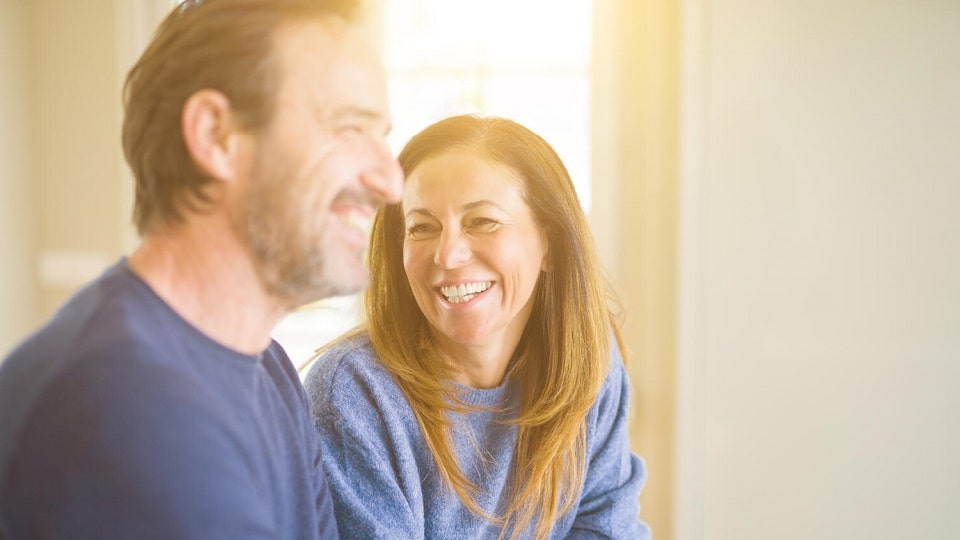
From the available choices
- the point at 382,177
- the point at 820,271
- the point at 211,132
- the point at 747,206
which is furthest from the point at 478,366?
the point at 820,271

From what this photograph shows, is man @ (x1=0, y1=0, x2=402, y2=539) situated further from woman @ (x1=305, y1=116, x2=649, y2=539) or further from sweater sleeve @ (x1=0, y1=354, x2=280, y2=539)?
woman @ (x1=305, y1=116, x2=649, y2=539)

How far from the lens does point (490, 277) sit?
4.05 ft

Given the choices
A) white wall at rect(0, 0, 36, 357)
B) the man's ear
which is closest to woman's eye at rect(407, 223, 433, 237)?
the man's ear

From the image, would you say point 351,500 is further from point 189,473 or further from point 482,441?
point 189,473

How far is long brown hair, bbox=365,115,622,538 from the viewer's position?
1.25 m

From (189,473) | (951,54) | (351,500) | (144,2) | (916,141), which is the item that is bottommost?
(351,500)

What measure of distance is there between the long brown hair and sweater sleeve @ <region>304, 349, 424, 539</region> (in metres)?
0.06

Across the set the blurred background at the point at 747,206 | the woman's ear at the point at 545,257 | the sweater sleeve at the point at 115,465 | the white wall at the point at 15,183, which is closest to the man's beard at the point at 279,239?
the sweater sleeve at the point at 115,465

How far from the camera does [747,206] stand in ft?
6.54

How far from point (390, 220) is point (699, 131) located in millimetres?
987

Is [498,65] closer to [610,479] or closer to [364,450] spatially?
[610,479]

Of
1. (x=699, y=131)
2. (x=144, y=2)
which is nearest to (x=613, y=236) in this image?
(x=699, y=131)

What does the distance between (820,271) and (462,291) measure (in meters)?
1.20

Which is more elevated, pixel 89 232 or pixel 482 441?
pixel 89 232
